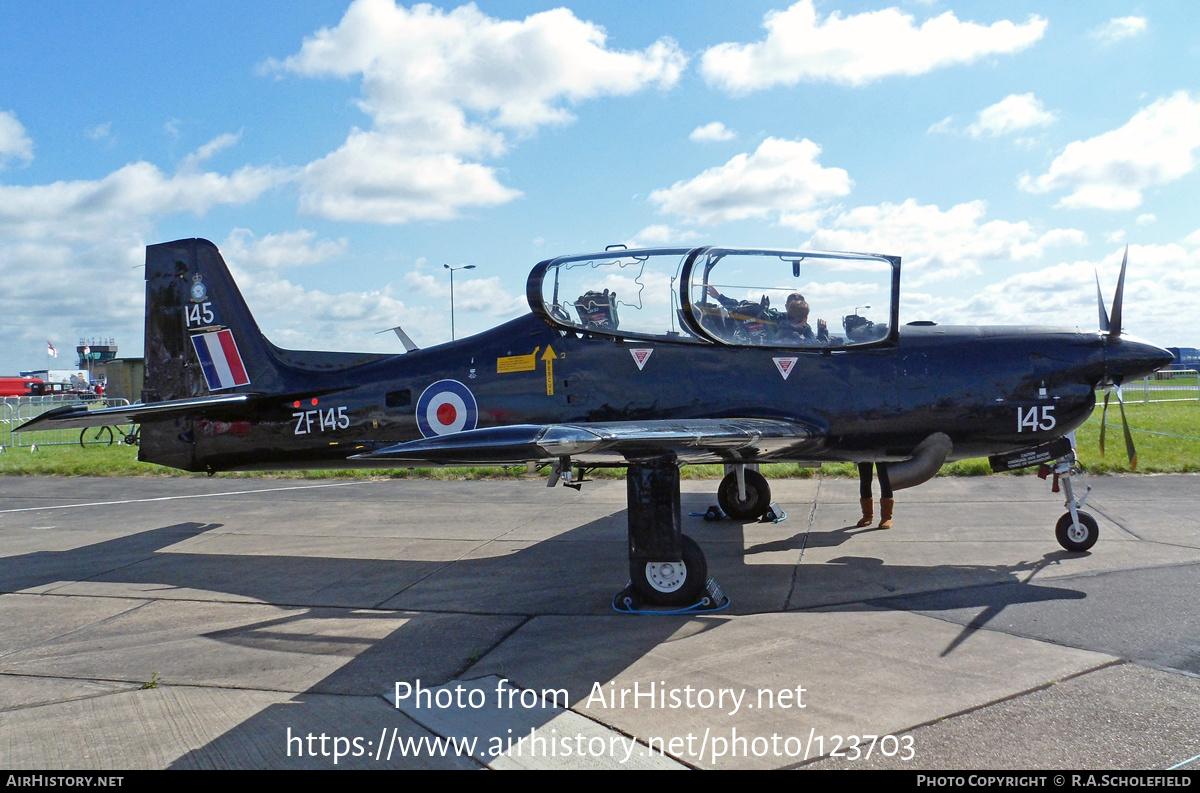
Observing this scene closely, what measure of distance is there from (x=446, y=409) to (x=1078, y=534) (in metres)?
6.12

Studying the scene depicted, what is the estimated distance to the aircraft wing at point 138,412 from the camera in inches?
298

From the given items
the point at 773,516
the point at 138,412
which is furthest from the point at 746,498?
the point at 138,412

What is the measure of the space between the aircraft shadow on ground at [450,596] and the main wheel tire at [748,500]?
1.79ft

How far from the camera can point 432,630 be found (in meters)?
5.47

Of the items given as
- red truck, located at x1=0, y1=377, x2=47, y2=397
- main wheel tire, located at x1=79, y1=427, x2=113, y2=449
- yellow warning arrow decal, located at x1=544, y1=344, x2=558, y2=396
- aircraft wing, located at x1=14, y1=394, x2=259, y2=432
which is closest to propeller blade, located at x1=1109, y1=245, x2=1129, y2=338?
yellow warning arrow decal, located at x1=544, y1=344, x2=558, y2=396

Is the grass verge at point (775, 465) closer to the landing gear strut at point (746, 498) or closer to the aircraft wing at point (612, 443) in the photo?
the landing gear strut at point (746, 498)

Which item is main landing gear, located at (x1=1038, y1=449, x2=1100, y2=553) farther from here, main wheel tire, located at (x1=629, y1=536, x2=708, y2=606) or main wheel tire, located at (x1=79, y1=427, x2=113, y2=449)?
main wheel tire, located at (x1=79, y1=427, x2=113, y2=449)

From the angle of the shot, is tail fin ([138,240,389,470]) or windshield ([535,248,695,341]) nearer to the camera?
windshield ([535,248,695,341])

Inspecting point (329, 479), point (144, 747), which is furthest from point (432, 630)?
point (329, 479)

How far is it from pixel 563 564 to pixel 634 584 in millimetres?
1637

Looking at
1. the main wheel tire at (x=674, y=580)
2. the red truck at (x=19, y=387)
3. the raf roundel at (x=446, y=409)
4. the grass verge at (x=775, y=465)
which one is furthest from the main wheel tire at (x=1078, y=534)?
the red truck at (x=19, y=387)

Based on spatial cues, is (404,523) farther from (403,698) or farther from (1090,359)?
(1090,359)

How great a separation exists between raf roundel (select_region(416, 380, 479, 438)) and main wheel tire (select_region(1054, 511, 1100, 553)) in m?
5.61

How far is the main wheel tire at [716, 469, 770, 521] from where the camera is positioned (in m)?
9.49
